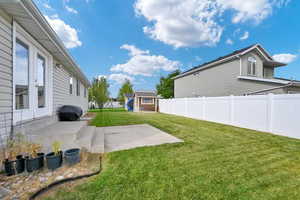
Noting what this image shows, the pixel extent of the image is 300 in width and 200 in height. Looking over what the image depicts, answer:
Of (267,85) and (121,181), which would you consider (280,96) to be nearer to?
(267,85)

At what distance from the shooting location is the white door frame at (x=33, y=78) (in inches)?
135

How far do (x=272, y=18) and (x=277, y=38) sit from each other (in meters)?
2.78

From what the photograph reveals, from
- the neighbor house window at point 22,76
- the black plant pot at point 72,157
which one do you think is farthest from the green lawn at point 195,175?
the neighbor house window at point 22,76

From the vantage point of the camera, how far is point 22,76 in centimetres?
370

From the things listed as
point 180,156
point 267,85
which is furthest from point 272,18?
point 180,156

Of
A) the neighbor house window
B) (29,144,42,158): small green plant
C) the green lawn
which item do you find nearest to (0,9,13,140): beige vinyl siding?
the neighbor house window

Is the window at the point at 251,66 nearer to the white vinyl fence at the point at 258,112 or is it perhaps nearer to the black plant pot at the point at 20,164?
the white vinyl fence at the point at 258,112

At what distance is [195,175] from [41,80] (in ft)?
17.8

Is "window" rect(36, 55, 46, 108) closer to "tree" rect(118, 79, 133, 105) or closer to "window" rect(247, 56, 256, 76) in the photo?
"window" rect(247, 56, 256, 76)

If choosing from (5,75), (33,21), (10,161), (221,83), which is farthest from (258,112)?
(5,75)

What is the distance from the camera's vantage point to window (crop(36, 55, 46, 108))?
456 cm

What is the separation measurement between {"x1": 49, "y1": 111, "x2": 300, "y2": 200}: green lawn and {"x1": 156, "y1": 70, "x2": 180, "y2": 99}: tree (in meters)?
31.3

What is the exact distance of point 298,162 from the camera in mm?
3096

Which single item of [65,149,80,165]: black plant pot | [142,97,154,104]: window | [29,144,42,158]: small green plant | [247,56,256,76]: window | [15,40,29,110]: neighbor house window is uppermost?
[247,56,256,76]: window
